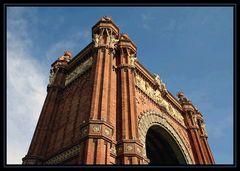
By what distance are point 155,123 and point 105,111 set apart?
6261 millimetres

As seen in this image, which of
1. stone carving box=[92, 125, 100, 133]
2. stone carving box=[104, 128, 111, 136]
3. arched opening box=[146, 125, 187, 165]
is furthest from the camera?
arched opening box=[146, 125, 187, 165]

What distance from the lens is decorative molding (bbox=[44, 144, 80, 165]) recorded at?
1176 centimetres

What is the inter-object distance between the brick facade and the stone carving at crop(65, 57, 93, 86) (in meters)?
0.08

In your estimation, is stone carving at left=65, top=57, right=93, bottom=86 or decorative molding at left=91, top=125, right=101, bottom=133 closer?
decorative molding at left=91, top=125, right=101, bottom=133

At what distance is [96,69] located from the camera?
14172 mm

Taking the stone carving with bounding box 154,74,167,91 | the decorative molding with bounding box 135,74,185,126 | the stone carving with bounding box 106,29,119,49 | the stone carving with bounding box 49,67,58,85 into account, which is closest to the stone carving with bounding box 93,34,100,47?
the stone carving with bounding box 106,29,119,49

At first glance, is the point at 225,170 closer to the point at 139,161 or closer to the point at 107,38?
the point at 139,161

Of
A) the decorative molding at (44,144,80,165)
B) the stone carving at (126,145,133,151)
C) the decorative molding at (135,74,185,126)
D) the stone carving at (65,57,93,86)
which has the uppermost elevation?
the stone carving at (65,57,93,86)

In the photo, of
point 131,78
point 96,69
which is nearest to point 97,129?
point 96,69

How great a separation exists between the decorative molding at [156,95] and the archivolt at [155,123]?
1.35m

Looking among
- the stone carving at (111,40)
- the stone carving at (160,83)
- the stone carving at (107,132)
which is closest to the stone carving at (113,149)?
the stone carving at (107,132)

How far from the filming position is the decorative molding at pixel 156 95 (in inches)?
725

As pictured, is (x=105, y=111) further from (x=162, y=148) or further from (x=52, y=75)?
(x=162, y=148)

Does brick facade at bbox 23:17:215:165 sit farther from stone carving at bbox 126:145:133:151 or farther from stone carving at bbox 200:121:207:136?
stone carving at bbox 200:121:207:136
